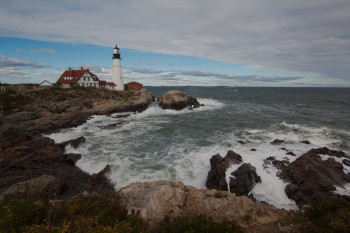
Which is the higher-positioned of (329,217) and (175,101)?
(175,101)

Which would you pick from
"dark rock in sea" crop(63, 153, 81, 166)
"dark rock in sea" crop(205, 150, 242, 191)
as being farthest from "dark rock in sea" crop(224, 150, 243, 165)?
"dark rock in sea" crop(63, 153, 81, 166)

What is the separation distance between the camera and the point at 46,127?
3425 cm

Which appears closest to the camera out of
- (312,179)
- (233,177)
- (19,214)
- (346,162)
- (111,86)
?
(19,214)

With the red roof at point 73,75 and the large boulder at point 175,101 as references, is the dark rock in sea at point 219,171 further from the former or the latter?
the red roof at point 73,75

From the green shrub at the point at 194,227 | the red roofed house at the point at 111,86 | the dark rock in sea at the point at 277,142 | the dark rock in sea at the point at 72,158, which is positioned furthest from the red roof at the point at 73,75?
the green shrub at the point at 194,227

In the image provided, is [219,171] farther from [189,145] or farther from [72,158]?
[72,158]

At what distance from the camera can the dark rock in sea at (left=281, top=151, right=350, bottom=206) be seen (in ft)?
53.5

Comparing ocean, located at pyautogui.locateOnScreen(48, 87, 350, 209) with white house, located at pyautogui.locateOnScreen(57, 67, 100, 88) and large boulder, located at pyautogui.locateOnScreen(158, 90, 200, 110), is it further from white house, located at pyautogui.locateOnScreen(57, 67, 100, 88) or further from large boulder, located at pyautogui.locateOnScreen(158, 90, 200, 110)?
white house, located at pyautogui.locateOnScreen(57, 67, 100, 88)

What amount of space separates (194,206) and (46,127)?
3043 cm

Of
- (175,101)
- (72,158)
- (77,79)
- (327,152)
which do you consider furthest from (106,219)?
(77,79)

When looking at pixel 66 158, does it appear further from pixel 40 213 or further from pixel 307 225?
pixel 307 225

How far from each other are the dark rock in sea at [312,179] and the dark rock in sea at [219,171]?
4124 mm

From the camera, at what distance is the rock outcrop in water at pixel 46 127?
19.2 meters

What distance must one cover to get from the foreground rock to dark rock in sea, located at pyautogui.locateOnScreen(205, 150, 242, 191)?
21.2 ft
